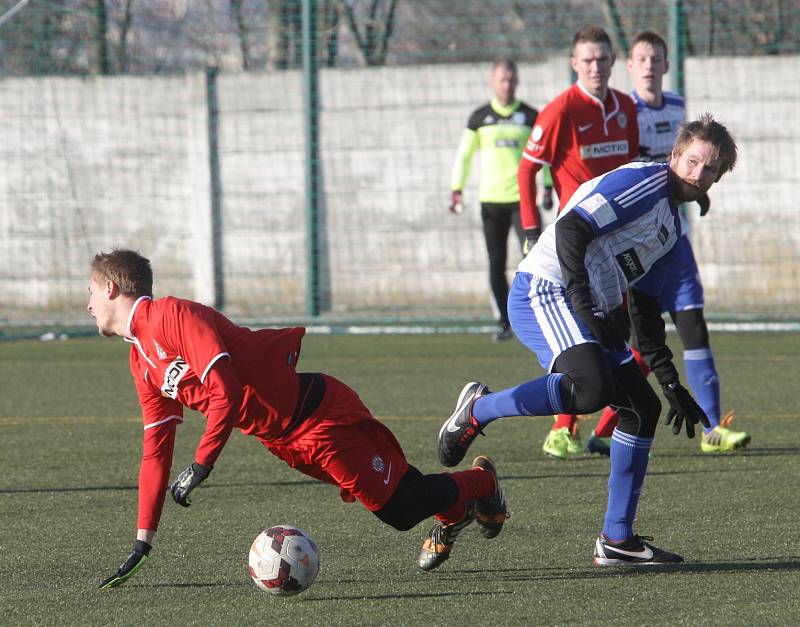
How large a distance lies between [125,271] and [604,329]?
5.26 ft

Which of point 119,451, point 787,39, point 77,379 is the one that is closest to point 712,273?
point 787,39

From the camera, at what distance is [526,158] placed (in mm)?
7258

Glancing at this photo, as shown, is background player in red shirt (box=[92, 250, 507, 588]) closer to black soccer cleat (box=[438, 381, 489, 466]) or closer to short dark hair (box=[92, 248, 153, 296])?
short dark hair (box=[92, 248, 153, 296])

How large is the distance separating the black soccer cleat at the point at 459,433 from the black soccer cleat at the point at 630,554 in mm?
708

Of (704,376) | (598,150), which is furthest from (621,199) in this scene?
(598,150)

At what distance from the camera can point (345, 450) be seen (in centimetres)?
458

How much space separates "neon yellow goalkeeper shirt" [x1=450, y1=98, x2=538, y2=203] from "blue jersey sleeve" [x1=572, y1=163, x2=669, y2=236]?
6.56 m

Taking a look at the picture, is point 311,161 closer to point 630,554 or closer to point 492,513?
point 492,513

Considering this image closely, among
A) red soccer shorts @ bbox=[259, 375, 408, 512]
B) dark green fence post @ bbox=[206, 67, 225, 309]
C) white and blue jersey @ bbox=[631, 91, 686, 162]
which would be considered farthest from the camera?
dark green fence post @ bbox=[206, 67, 225, 309]

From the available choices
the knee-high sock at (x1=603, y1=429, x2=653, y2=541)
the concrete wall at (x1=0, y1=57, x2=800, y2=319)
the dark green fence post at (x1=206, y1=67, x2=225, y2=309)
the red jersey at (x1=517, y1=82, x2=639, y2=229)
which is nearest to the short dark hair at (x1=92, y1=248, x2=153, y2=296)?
the knee-high sock at (x1=603, y1=429, x2=653, y2=541)

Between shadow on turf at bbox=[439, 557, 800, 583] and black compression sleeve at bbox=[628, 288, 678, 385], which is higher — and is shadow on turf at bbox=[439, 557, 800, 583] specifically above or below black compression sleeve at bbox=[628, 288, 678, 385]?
below

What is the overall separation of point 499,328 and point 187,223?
13.8 ft

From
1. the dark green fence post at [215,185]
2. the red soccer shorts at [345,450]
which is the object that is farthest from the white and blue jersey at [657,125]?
the dark green fence post at [215,185]

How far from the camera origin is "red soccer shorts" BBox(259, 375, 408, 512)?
14.9 ft
